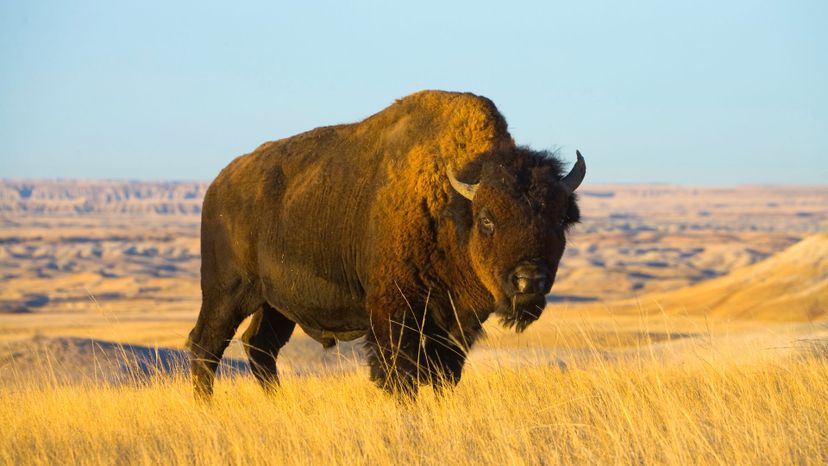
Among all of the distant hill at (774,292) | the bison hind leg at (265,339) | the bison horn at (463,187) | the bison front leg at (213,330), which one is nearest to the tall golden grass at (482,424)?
the bison front leg at (213,330)

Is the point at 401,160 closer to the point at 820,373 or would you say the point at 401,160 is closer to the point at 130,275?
the point at 820,373

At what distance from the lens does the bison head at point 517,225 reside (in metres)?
7.79

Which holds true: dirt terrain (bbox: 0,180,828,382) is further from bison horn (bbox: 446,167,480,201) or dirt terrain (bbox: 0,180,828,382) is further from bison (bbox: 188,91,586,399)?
bison horn (bbox: 446,167,480,201)

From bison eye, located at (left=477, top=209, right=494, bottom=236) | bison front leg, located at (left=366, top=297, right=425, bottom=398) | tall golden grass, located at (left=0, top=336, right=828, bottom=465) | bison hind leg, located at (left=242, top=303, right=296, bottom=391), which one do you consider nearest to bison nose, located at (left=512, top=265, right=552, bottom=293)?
bison eye, located at (left=477, top=209, right=494, bottom=236)

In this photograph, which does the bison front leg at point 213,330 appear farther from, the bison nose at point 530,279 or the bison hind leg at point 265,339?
the bison nose at point 530,279

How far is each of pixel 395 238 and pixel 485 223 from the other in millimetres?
877

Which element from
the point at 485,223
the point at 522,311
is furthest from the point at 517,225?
the point at 522,311

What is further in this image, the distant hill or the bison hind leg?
the distant hill

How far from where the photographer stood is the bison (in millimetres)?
8078

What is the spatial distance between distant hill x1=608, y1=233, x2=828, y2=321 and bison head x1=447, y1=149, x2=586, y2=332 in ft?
83.0

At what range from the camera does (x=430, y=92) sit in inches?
381

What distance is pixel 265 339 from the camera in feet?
37.0

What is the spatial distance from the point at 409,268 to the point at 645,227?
191 meters

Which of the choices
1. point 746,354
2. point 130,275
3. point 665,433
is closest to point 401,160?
point 665,433
